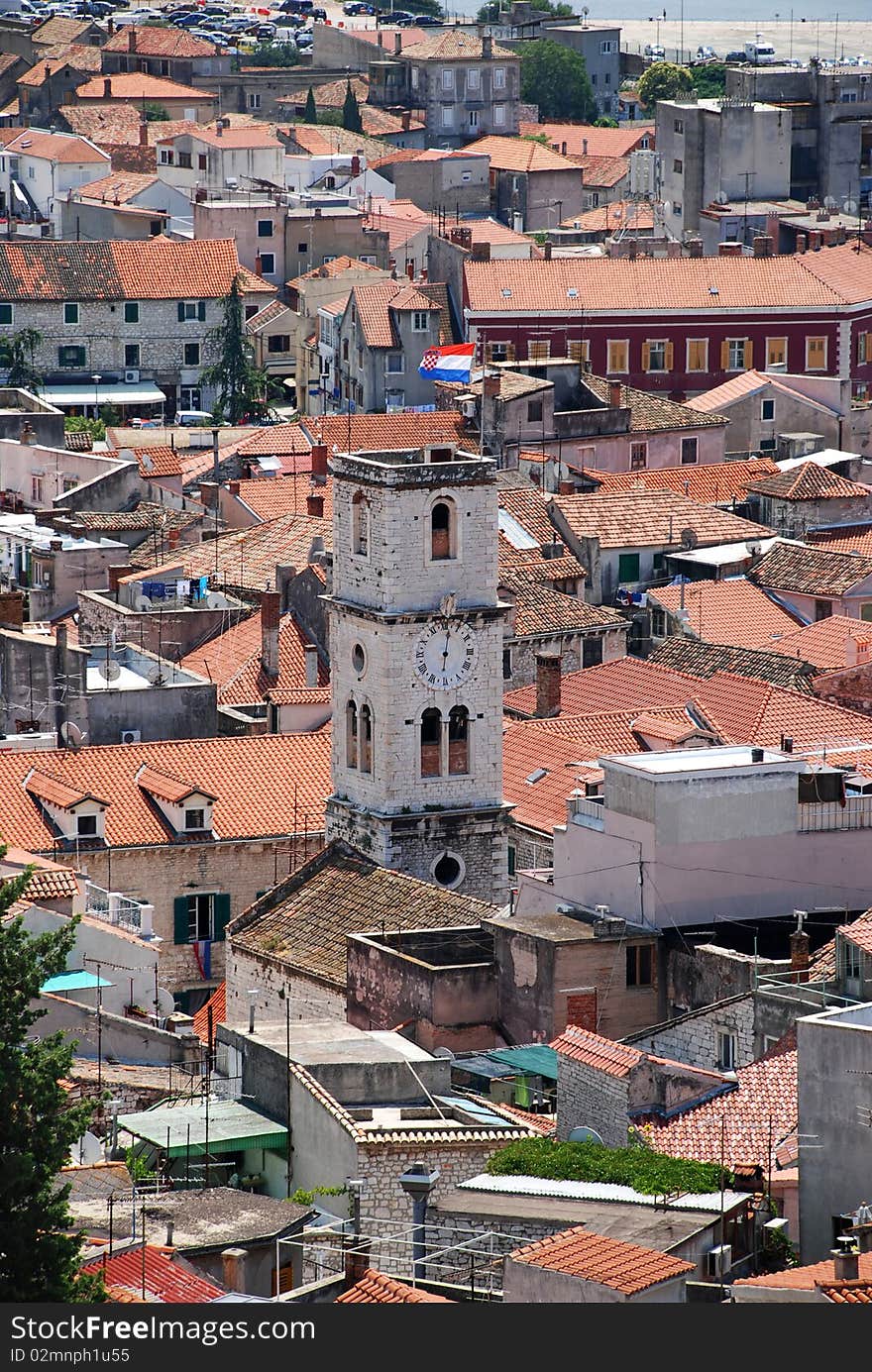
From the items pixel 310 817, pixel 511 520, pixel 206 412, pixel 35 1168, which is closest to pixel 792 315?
pixel 206 412

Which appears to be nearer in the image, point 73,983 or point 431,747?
point 73,983

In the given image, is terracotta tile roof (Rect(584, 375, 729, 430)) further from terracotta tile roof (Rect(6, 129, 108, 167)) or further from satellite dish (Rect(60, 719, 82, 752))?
terracotta tile roof (Rect(6, 129, 108, 167))

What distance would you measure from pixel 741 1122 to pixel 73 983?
1428cm

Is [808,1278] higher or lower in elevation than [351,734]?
higher

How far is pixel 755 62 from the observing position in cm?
18375

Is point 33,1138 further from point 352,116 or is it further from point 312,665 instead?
point 352,116

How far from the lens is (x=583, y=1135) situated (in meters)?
46.6

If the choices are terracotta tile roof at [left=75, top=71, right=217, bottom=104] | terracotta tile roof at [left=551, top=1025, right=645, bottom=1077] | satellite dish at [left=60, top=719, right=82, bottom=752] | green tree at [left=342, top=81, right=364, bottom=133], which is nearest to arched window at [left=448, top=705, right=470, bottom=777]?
satellite dish at [left=60, top=719, right=82, bottom=752]

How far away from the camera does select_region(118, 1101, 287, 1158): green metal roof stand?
156 ft

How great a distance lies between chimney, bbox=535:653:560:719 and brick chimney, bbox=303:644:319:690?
4.92 meters

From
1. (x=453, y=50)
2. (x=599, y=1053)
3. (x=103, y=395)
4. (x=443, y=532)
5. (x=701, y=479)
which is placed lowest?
(x=103, y=395)

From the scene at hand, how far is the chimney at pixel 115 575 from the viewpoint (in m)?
87.4

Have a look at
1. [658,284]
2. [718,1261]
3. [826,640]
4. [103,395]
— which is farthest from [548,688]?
[103,395]

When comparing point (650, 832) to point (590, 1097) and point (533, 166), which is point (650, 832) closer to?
point (590, 1097)
